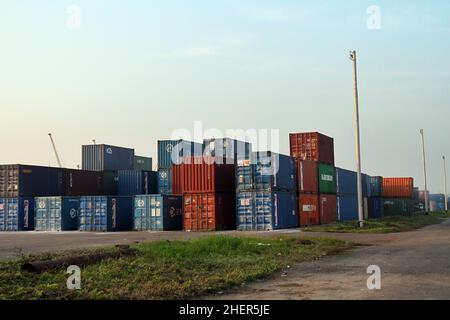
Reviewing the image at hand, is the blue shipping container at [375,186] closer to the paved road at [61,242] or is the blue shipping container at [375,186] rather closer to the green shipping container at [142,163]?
the green shipping container at [142,163]

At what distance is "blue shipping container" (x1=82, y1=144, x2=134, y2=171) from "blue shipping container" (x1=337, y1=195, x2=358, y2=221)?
22694mm

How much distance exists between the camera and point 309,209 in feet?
129

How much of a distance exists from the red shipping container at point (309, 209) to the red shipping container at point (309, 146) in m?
3.65

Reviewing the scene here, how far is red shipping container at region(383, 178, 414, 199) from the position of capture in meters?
65.2

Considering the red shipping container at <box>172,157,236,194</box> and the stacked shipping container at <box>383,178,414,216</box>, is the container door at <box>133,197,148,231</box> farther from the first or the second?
the stacked shipping container at <box>383,178,414,216</box>

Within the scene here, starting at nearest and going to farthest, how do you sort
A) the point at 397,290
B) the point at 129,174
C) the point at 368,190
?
the point at 397,290 → the point at 129,174 → the point at 368,190

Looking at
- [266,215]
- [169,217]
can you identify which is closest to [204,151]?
[169,217]

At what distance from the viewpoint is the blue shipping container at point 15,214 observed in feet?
132

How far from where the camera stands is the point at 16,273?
36.6 ft

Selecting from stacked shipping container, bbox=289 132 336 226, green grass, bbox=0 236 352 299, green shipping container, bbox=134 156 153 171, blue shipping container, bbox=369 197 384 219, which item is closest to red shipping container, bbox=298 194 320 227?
stacked shipping container, bbox=289 132 336 226

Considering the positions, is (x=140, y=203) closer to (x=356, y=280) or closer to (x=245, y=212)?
(x=245, y=212)

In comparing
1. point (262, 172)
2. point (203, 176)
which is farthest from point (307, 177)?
point (203, 176)
